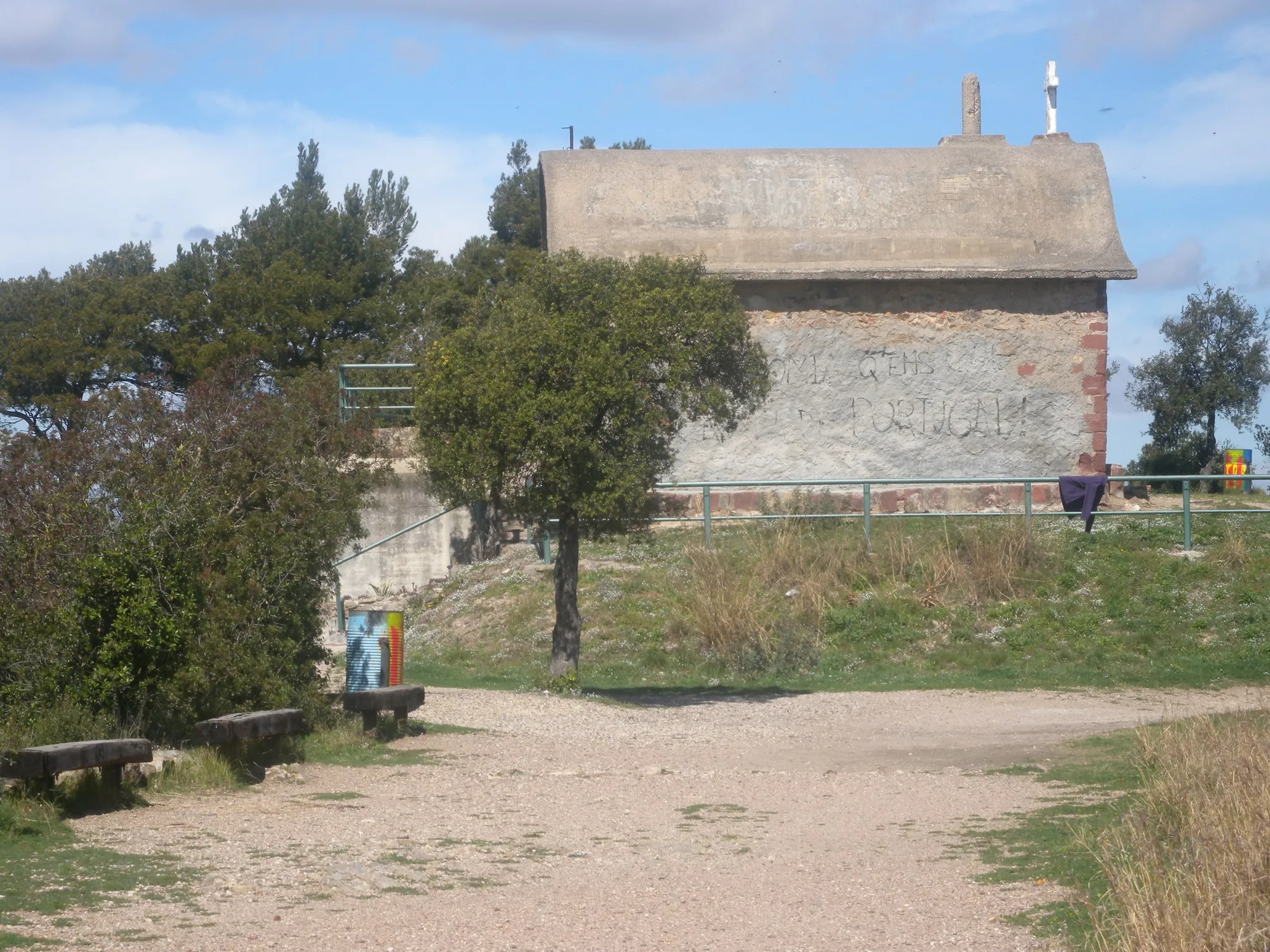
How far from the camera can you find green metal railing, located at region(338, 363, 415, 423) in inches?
836

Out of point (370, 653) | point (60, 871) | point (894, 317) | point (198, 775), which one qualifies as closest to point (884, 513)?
point (894, 317)

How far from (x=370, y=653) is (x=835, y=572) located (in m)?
8.10

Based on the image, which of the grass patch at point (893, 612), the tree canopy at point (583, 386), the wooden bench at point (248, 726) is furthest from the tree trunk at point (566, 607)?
the wooden bench at point (248, 726)

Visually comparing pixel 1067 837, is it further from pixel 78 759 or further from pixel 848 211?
pixel 848 211

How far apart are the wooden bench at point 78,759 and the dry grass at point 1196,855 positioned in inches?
221

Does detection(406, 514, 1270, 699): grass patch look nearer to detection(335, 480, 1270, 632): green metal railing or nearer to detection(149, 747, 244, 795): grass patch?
detection(335, 480, 1270, 632): green metal railing

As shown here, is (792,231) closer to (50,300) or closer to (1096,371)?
(1096,371)

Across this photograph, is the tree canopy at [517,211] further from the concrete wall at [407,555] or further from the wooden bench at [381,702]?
the wooden bench at [381,702]

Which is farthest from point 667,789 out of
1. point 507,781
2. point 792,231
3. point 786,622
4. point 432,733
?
point 792,231

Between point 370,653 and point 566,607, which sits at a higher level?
point 566,607

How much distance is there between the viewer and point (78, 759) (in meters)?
8.00

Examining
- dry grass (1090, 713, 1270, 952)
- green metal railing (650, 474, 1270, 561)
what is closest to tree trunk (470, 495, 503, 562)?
green metal railing (650, 474, 1270, 561)

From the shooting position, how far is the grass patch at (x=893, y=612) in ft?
54.0

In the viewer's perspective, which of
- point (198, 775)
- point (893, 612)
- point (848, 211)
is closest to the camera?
point (198, 775)
